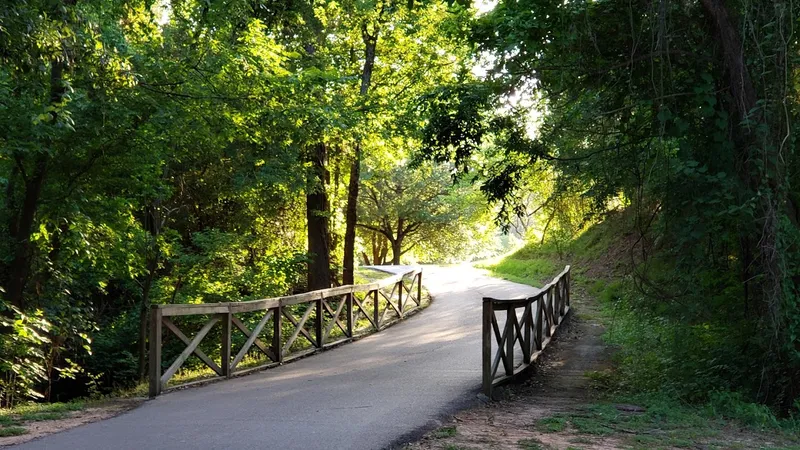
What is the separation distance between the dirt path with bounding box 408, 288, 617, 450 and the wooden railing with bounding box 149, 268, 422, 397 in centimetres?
410

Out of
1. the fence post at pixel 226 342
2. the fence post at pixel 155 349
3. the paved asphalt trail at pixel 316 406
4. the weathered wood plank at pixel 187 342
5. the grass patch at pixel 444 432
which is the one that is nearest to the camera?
the paved asphalt trail at pixel 316 406

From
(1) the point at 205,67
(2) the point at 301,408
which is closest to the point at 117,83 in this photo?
(1) the point at 205,67

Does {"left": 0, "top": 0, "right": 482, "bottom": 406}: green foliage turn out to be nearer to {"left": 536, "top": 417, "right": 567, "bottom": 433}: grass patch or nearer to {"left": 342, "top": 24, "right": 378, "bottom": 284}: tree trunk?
{"left": 342, "top": 24, "right": 378, "bottom": 284}: tree trunk

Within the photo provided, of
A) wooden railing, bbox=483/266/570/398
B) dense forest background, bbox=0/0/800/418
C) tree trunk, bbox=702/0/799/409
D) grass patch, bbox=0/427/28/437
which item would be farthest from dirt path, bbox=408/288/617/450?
grass patch, bbox=0/427/28/437

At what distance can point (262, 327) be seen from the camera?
10797 mm

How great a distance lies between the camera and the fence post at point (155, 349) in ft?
Result: 27.8

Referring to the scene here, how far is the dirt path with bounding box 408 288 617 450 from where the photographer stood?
589 centimetres

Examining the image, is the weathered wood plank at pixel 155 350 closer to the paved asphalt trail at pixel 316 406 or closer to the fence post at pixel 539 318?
the paved asphalt trail at pixel 316 406

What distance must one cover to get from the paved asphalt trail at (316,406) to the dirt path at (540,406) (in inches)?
13.8

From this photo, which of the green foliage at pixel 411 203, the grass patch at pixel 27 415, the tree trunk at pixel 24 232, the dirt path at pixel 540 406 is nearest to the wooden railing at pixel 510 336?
the dirt path at pixel 540 406

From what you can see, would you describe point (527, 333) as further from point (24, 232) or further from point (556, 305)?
point (24, 232)

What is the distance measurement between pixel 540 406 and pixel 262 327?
4845 millimetres

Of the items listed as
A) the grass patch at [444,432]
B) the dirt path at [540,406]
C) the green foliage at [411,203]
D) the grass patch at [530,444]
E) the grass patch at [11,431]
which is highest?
the green foliage at [411,203]

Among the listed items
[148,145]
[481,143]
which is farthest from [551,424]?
[148,145]
